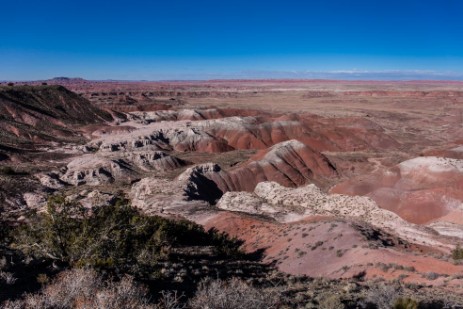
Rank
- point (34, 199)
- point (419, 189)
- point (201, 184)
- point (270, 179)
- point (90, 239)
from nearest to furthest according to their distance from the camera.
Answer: point (90, 239)
point (419, 189)
point (34, 199)
point (201, 184)
point (270, 179)

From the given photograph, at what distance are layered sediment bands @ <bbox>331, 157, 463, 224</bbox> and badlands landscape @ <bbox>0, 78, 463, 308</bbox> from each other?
16 cm

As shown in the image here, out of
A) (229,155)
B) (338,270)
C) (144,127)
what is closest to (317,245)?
(338,270)

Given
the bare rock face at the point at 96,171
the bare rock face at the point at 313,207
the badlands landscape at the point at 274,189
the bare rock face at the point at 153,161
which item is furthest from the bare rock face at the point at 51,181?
the bare rock face at the point at 313,207

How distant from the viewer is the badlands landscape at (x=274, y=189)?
50.5ft

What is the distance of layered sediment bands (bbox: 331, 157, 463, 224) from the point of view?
3747 cm

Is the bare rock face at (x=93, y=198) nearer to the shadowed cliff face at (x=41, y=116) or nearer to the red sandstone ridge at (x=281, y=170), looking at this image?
the red sandstone ridge at (x=281, y=170)

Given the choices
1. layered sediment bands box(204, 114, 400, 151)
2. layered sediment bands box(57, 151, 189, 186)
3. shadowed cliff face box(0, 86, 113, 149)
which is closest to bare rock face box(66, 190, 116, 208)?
layered sediment bands box(57, 151, 189, 186)

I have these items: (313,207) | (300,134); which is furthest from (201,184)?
(300,134)

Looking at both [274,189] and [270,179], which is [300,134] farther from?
[274,189]

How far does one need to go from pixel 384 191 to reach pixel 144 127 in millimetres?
64155

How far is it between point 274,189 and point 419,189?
605 inches

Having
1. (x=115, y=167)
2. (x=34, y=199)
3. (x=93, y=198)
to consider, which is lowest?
(x=34, y=199)

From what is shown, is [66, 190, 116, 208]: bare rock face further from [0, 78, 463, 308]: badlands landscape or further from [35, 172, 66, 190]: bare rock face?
[35, 172, 66, 190]: bare rock face

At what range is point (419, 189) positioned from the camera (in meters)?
41.6
